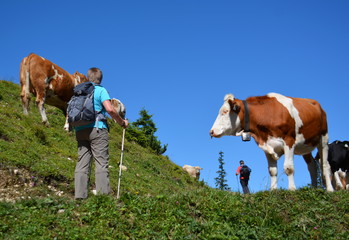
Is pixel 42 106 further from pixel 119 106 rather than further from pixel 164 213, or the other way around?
pixel 164 213

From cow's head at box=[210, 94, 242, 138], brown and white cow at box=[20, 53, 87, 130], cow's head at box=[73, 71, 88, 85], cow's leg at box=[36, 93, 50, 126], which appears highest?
cow's head at box=[73, 71, 88, 85]

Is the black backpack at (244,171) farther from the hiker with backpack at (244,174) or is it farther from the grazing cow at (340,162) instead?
the grazing cow at (340,162)

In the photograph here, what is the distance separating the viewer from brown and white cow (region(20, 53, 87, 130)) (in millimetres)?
16656

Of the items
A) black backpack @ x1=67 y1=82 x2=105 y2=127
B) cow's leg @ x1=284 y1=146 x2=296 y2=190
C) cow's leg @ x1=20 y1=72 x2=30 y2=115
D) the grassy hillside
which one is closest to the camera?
the grassy hillside

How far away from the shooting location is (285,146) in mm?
9359

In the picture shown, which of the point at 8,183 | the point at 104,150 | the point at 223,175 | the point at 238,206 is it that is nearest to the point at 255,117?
the point at 238,206

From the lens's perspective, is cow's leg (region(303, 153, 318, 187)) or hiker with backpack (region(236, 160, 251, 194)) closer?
cow's leg (region(303, 153, 318, 187))

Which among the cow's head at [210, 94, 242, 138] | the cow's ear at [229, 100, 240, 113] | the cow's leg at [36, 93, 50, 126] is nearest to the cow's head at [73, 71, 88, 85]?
the cow's leg at [36, 93, 50, 126]

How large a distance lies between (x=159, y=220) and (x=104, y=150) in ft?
5.90

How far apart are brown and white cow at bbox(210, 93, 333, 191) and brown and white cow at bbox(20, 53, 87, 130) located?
9217 millimetres

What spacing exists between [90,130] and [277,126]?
14.4ft

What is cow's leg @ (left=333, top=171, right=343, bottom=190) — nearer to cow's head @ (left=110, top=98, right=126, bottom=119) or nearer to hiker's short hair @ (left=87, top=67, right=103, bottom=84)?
hiker's short hair @ (left=87, top=67, right=103, bottom=84)

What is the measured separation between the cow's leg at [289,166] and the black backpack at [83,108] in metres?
4.32

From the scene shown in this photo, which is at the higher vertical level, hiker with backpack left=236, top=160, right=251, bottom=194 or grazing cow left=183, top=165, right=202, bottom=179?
grazing cow left=183, top=165, right=202, bottom=179
